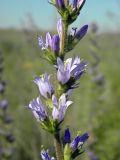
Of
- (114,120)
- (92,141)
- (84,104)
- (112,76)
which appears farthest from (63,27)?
(112,76)

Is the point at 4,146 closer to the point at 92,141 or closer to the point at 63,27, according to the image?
the point at 92,141

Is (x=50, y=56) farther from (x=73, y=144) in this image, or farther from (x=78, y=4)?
(x=73, y=144)

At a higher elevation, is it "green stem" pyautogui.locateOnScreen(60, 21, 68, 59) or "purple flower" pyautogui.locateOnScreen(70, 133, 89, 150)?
"green stem" pyautogui.locateOnScreen(60, 21, 68, 59)

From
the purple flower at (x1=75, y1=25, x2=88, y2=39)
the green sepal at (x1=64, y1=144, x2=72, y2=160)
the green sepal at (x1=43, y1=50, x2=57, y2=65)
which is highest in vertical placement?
the purple flower at (x1=75, y1=25, x2=88, y2=39)

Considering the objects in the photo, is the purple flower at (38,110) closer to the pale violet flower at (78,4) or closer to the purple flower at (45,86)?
the purple flower at (45,86)

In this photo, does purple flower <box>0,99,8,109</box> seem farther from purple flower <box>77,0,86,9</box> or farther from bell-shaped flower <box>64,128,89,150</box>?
purple flower <box>77,0,86,9</box>

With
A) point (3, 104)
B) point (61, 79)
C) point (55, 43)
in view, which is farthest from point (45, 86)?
point (3, 104)

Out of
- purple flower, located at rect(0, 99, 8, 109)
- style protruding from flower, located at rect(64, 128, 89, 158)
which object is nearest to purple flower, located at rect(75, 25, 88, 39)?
style protruding from flower, located at rect(64, 128, 89, 158)
